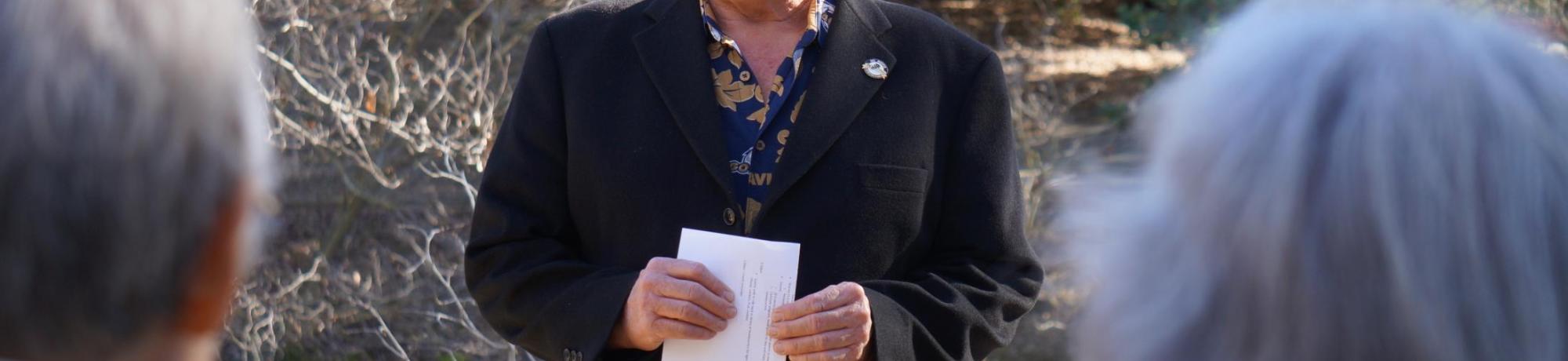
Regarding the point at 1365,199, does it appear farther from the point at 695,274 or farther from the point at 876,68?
the point at 876,68

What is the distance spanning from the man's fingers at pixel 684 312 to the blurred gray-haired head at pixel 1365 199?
121cm

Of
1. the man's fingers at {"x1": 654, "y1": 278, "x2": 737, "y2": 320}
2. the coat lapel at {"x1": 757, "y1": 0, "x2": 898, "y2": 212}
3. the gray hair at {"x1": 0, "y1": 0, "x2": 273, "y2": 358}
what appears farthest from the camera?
Result: the coat lapel at {"x1": 757, "y1": 0, "x2": 898, "y2": 212}

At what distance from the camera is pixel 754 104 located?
107 inches

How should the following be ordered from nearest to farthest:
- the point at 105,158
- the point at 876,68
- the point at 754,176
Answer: the point at 105,158 → the point at 754,176 → the point at 876,68

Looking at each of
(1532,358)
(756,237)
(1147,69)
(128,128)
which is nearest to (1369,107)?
(1532,358)

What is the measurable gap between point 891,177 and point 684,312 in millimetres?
488

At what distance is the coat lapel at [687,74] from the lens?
2.61m

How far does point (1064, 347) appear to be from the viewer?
6480mm

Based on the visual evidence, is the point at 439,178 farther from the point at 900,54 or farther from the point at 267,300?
the point at 900,54

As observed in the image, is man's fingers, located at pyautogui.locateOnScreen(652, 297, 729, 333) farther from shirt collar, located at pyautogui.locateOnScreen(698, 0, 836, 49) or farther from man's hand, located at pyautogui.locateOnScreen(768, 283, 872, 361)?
shirt collar, located at pyautogui.locateOnScreen(698, 0, 836, 49)

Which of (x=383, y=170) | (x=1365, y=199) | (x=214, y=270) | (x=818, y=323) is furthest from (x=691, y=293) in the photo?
(x=383, y=170)

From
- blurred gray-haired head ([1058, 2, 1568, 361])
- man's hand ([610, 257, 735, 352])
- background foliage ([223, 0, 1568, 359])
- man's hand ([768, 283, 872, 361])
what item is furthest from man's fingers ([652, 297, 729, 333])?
background foliage ([223, 0, 1568, 359])

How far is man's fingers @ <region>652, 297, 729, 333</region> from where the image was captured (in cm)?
243

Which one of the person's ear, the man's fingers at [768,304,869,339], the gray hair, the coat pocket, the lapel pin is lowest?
the man's fingers at [768,304,869,339]
